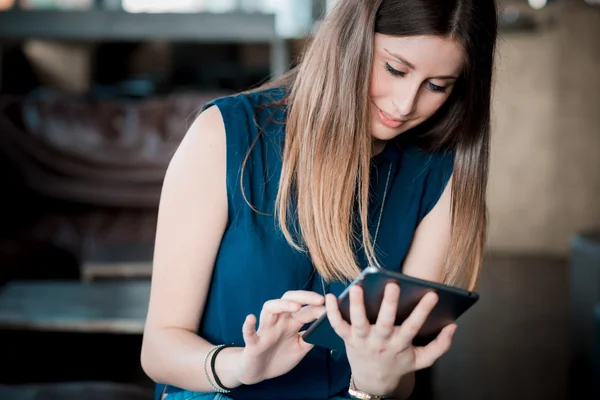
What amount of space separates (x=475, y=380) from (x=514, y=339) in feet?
1.77

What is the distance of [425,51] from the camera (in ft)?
4.27

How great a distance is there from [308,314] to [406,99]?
1.38 ft

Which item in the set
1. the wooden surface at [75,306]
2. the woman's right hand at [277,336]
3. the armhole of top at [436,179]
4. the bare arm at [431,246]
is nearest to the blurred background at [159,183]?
the wooden surface at [75,306]

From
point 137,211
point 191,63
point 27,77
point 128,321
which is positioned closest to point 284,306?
point 128,321

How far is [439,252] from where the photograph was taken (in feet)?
4.99

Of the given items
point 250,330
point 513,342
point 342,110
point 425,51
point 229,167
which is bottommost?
point 513,342

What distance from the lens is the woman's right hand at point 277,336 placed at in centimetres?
110

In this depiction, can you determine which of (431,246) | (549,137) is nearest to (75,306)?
(431,246)

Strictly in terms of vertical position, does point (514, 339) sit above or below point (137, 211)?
below

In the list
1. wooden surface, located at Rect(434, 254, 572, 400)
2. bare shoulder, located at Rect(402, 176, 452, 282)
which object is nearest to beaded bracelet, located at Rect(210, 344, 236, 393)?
bare shoulder, located at Rect(402, 176, 452, 282)

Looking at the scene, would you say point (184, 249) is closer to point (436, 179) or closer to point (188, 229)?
point (188, 229)

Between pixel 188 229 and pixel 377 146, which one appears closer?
pixel 188 229

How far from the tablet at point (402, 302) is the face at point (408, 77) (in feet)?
1.22

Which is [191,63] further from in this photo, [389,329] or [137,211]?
[389,329]
